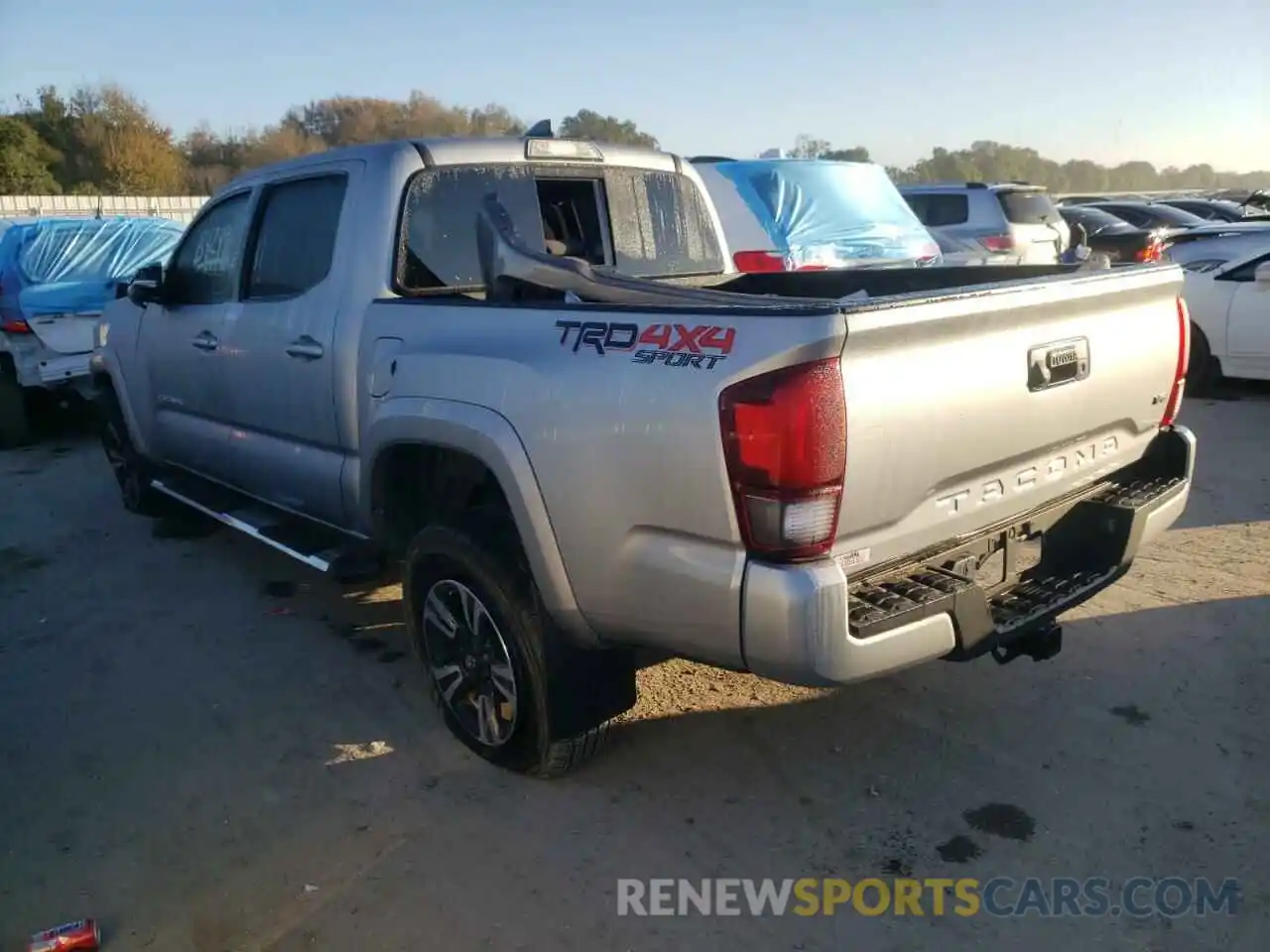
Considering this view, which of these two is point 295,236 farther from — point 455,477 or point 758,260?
point 758,260

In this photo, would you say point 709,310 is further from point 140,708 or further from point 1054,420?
point 140,708

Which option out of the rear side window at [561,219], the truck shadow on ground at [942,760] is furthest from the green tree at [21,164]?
the truck shadow on ground at [942,760]

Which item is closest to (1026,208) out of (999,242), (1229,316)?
(999,242)

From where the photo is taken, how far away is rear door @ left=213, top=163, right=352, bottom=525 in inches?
156

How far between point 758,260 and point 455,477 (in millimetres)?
5208

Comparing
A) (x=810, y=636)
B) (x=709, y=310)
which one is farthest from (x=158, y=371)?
(x=810, y=636)

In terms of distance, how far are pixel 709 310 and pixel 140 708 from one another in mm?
2926

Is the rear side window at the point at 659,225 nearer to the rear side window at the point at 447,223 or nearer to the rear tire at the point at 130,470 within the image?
the rear side window at the point at 447,223

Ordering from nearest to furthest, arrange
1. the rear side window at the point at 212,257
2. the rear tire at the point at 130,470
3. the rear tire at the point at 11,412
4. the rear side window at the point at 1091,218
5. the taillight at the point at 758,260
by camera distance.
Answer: the rear side window at the point at 212,257
the rear tire at the point at 130,470
the taillight at the point at 758,260
the rear tire at the point at 11,412
the rear side window at the point at 1091,218

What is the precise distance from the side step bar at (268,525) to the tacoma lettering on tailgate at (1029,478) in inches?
92.9

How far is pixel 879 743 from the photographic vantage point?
11.6 ft

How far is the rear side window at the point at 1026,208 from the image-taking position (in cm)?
1195

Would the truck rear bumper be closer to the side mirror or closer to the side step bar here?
the side step bar

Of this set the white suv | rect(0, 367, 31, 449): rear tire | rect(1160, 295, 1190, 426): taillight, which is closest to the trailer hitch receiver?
rect(1160, 295, 1190, 426): taillight
